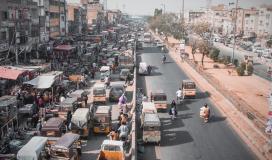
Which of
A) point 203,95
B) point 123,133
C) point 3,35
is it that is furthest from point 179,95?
point 3,35

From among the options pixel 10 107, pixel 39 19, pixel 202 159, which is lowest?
pixel 202 159

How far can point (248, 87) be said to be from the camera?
157 feet

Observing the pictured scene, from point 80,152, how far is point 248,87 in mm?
30193

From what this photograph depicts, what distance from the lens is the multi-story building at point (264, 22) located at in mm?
124912

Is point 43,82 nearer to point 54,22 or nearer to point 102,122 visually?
point 102,122

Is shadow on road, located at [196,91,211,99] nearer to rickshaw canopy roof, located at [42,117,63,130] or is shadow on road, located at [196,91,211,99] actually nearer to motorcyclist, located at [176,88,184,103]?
motorcyclist, located at [176,88,184,103]

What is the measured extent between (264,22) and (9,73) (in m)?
110

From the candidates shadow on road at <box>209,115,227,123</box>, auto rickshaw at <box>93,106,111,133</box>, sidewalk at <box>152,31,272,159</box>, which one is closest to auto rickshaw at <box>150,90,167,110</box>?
shadow on road at <box>209,115,227,123</box>

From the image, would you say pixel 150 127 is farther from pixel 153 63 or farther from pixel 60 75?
pixel 153 63

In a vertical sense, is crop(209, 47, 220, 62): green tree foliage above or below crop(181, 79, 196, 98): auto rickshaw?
above

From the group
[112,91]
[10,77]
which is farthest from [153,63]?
[10,77]

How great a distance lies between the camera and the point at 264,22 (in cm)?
12838

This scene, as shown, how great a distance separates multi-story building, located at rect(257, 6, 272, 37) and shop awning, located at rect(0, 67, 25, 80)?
104 m

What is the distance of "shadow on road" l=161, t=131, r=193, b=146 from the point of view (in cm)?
2620
